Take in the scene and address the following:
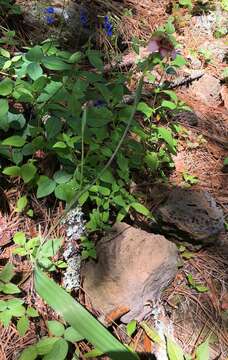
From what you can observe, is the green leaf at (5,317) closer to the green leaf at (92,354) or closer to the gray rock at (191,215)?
the green leaf at (92,354)

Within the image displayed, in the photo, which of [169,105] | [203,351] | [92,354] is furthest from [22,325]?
[169,105]

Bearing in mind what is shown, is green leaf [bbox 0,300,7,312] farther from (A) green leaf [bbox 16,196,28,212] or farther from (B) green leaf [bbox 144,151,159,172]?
(B) green leaf [bbox 144,151,159,172]

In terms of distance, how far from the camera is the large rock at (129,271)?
6.01ft

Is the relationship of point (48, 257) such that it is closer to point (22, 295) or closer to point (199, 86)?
point (22, 295)

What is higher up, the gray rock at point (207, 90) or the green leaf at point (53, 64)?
the green leaf at point (53, 64)

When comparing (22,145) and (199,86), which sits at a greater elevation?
(22,145)

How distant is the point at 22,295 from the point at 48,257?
0.65ft

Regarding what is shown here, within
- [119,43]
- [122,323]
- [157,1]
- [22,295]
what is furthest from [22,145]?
[157,1]

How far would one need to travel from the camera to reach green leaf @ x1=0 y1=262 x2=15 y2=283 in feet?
5.61

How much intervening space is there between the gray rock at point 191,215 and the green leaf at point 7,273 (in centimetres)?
83

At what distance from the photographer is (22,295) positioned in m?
1.79

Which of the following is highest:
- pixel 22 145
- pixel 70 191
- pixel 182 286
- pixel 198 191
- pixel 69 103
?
pixel 69 103

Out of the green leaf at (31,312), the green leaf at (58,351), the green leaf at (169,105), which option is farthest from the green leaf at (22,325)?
the green leaf at (169,105)

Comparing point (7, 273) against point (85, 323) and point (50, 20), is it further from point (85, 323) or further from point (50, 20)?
point (50, 20)
